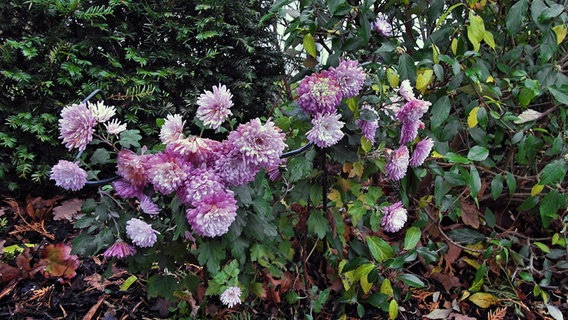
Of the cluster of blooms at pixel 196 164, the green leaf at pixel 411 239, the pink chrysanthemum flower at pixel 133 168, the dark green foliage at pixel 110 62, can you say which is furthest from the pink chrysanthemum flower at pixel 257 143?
the dark green foliage at pixel 110 62

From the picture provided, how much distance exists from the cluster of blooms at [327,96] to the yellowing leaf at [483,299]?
1.06 metres

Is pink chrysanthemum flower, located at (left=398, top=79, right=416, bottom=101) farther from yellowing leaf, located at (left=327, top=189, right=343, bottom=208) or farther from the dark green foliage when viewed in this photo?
the dark green foliage

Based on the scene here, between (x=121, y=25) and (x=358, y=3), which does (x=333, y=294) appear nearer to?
(x=358, y=3)

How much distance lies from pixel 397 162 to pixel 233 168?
50 centimetres

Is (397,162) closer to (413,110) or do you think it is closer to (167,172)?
(413,110)

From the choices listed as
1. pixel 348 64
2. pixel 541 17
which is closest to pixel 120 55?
pixel 348 64

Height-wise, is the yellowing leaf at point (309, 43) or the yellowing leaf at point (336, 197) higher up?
the yellowing leaf at point (309, 43)

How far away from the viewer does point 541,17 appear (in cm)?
150

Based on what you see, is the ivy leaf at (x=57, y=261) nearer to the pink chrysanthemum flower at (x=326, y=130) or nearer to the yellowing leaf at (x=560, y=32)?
the pink chrysanthemum flower at (x=326, y=130)

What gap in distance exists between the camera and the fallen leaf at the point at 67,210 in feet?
7.11

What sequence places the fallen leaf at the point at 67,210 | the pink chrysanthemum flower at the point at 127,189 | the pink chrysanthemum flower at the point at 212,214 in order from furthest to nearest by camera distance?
the fallen leaf at the point at 67,210 < the pink chrysanthemum flower at the point at 127,189 < the pink chrysanthemum flower at the point at 212,214

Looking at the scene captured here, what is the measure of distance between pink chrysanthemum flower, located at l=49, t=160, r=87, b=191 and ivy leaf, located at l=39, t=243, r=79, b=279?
69cm

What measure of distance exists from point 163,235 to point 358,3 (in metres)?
0.97

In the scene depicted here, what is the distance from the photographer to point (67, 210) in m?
2.22
